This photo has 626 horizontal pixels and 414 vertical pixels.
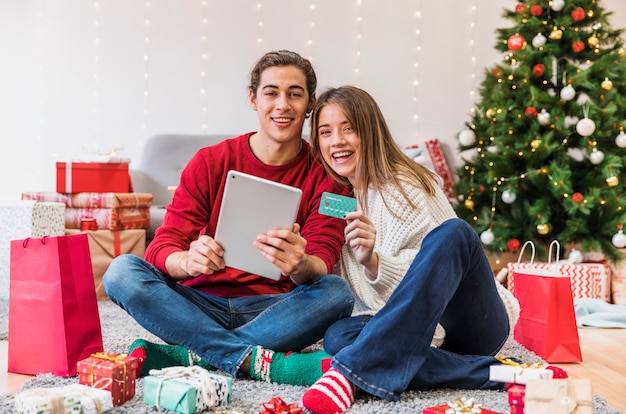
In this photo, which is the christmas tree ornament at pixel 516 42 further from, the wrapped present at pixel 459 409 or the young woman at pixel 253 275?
the wrapped present at pixel 459 409

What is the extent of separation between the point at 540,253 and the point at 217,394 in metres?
2.39

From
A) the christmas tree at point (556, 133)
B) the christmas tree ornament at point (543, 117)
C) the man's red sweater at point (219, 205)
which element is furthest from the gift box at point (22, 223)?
the christmas tree ornament at point (543, 117)

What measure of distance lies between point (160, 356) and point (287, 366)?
0.29 metres

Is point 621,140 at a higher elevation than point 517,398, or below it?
higher

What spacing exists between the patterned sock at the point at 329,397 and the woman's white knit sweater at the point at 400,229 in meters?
→ 0.28

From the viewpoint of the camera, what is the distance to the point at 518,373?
129cm

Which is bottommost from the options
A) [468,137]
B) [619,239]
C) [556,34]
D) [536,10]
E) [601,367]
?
[601,367]

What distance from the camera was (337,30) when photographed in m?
4.16

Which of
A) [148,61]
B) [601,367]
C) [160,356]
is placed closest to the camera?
[160,356]

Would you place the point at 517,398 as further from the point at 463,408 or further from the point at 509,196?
the point at 509,196

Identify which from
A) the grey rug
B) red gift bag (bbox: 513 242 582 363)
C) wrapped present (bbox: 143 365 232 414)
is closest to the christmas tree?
red gift bag (bbox: 513 242 582 363)

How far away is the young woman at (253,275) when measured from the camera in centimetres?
149

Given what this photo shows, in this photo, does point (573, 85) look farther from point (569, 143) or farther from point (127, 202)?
point (127, 202)

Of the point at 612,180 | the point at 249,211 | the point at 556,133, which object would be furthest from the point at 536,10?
the point at 249,211
